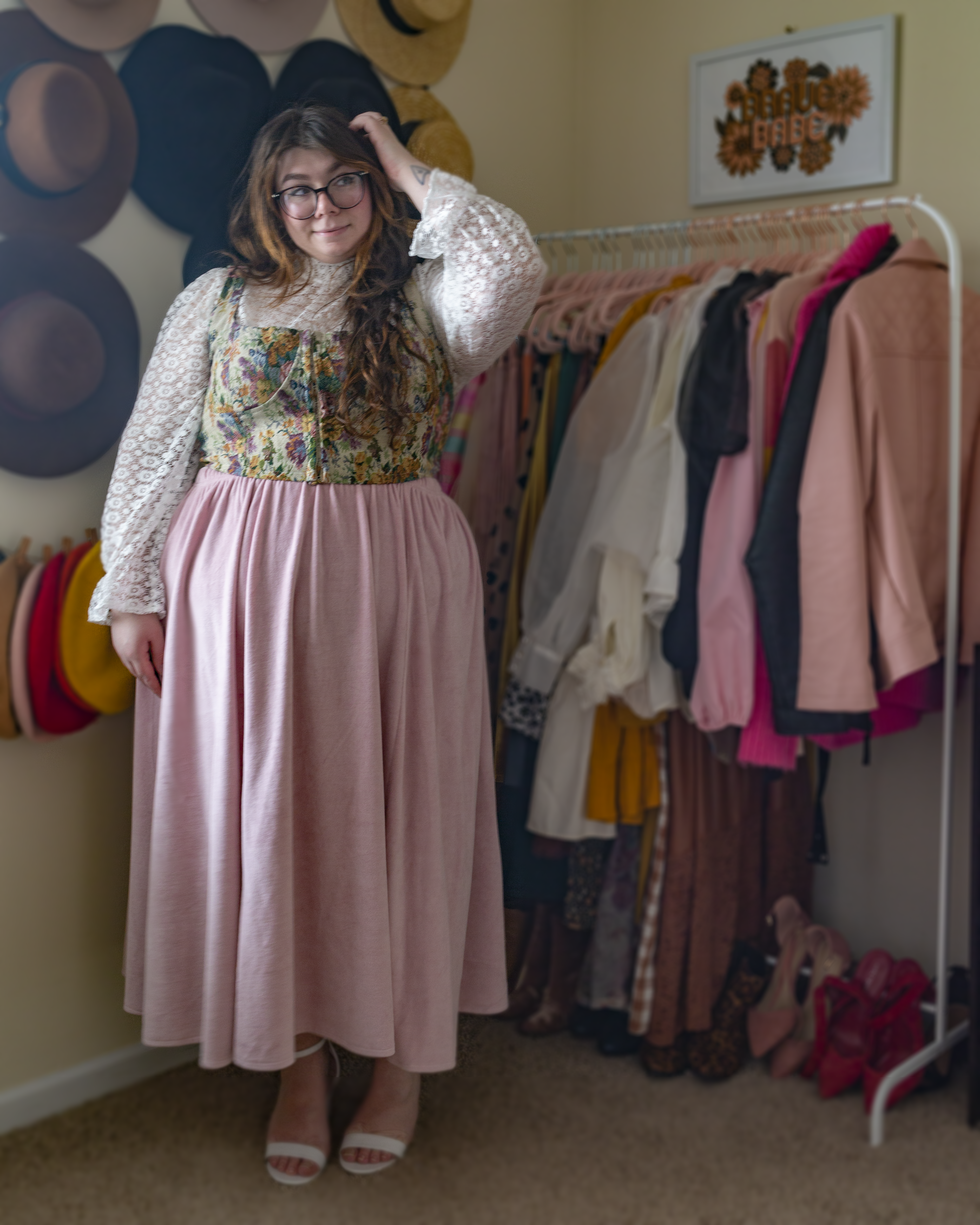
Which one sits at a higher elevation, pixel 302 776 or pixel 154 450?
pixel 154 450

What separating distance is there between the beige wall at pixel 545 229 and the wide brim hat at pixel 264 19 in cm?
3

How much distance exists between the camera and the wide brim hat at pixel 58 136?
1513 mm

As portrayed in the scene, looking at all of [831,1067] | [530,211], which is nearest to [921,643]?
[831,1067]

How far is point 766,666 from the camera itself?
179 centimetres

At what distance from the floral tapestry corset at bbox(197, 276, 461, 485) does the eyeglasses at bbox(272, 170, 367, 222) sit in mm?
122

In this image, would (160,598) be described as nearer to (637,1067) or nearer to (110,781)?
(110,781)

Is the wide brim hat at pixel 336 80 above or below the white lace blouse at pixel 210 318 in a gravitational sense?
above

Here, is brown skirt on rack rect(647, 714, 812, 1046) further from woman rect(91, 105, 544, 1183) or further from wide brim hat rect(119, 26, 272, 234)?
wide brim hat rect(119, 26, 272, 234)

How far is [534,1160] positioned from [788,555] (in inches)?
40.0

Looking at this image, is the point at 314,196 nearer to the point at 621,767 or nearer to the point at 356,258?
the point at 356,258

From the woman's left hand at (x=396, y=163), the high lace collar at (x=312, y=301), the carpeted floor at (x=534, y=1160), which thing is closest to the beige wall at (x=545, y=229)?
the carpeted floor at (x=534, y=1160)

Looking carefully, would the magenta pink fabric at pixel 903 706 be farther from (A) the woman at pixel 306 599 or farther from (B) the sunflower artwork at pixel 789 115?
(B) the sunflower artwork at pixel 789 115

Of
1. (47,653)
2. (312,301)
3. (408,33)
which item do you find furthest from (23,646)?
(408,33)

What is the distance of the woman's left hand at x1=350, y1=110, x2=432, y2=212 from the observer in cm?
145
